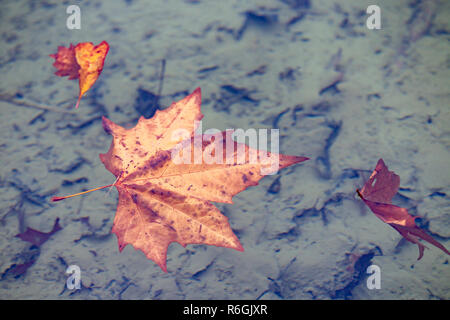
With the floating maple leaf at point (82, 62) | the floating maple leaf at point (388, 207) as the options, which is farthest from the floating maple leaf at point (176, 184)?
the floating maple leaf at point (82, 62)

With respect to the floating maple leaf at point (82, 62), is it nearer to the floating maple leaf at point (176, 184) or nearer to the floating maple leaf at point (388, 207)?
the floating maple leaf at point (176, 184)

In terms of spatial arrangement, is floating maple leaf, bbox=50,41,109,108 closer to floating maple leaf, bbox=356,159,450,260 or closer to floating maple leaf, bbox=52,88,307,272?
floating maple leaf, bbox=52,88,307,272

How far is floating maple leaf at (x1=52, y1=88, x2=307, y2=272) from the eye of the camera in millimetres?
1184

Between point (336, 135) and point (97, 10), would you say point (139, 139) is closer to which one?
point (336, 135)

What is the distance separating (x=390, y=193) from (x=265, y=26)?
3.86ft

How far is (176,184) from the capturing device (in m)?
1.22

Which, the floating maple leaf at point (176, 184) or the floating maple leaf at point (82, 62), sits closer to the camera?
the floating maple leaf at point (176, 184)

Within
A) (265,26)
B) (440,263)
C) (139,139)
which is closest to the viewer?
(139,139)

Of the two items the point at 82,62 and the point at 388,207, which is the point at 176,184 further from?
the point at 82,62

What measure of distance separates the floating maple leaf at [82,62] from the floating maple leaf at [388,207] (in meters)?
1.45

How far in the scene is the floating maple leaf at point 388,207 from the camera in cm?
125

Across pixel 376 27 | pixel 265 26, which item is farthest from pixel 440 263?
pixel 265 26

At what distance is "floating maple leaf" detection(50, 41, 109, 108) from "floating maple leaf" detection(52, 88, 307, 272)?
621 mm

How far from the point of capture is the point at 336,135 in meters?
1.62
